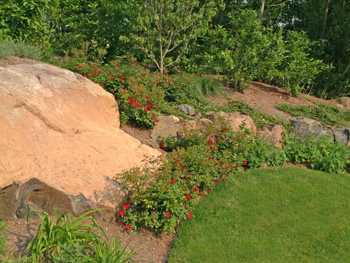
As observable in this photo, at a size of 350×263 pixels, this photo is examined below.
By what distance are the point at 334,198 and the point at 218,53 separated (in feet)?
17.3

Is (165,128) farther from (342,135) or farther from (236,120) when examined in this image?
(342,135)

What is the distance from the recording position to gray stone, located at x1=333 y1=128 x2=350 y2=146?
25.5 feet

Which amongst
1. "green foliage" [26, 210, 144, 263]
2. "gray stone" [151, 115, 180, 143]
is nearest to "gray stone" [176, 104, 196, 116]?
"gray stone" [151, 115, 180, 143]

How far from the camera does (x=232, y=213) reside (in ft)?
15.9

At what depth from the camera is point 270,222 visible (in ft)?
15.4

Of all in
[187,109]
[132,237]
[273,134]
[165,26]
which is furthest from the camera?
[165,26]

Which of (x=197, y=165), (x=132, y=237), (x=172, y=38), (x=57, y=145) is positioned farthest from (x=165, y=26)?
(x=132, y=237)

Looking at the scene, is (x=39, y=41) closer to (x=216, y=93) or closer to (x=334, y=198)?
(x=216, y=93)

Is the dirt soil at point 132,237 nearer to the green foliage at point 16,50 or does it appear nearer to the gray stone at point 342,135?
the green foliage at point 16,50

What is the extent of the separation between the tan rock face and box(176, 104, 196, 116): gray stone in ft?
6.07

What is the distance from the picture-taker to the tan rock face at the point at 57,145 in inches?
157

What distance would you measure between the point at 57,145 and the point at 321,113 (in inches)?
273

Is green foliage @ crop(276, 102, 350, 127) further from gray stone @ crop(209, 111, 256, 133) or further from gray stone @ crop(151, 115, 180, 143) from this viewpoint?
gray stone @ crop(151, 115, 180, 143)

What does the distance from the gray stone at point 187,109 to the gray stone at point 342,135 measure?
11.0ft
